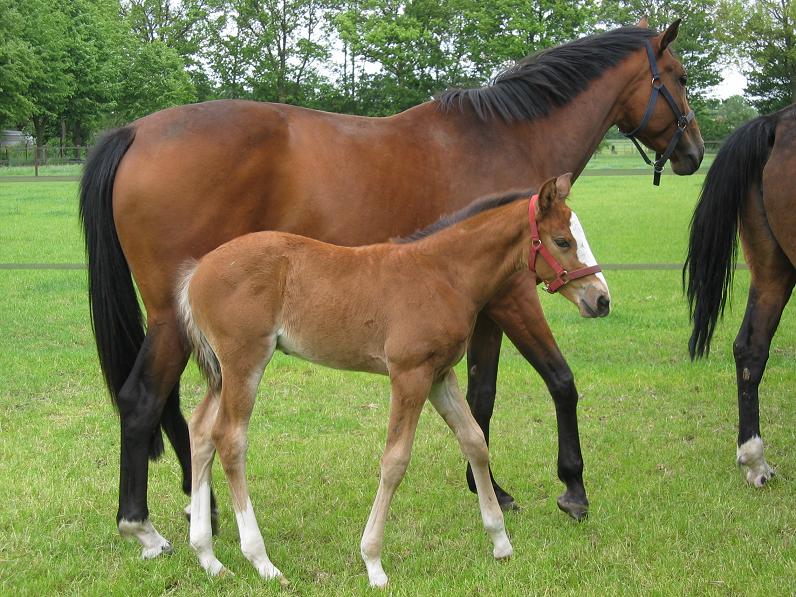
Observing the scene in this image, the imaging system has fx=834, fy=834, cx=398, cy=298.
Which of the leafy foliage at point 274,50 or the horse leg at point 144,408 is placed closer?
the horse leg at point 144,408

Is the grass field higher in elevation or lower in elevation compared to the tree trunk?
lower

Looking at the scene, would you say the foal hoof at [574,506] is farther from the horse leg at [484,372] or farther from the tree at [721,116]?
the tree at [721,116]

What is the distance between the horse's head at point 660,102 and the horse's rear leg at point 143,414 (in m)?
2.74

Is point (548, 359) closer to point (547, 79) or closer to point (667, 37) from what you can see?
point (547, 79)

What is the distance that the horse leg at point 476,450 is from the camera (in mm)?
3441

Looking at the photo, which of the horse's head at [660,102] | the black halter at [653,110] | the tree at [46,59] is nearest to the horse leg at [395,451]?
the black halter at [653,110]

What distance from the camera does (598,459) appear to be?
15.7 feet

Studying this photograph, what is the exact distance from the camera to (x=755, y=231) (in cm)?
464

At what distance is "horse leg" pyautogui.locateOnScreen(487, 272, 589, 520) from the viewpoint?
3.79 metres

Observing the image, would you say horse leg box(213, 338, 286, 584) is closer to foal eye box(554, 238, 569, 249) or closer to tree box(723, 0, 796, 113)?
foal eye box(554, 238, 569, 249)

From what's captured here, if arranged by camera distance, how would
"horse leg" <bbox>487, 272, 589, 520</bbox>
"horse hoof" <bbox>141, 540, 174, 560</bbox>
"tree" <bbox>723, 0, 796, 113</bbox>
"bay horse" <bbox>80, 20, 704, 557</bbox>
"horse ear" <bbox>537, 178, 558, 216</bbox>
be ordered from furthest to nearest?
"tree" <bbox>723, 0, 796, 113</bbox> → "horse leg" <bbox>487, 272, 589, 520</bbox> → "bay horse" <bbox>80, 20, 704, 557</bbox> → "horse hoof" <bbox>141, 540, 174, 560</bbox> → "horse ear" <bbox>537, 178, 558, 216</bbox>

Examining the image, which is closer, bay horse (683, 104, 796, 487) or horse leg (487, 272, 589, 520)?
horse leg (487, 272, 589, 520)

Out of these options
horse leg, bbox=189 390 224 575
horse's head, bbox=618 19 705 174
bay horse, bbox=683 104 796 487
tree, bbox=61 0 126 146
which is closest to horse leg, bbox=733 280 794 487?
bay horse, bbox=683 104 796 487

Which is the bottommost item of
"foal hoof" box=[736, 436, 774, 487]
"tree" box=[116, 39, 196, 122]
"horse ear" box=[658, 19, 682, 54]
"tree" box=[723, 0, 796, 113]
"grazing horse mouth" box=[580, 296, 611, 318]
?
"foal hoof" box=[736, 436, 774, 487]
